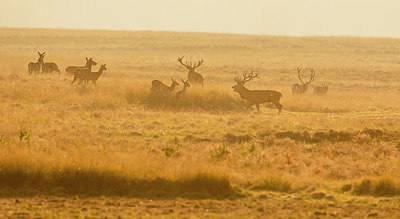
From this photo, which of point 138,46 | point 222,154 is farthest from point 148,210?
point 138,46

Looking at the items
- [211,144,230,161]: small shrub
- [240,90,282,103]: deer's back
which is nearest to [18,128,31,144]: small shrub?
[211,144,230,161]: small shrub

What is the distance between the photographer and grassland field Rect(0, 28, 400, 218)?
36.5ft

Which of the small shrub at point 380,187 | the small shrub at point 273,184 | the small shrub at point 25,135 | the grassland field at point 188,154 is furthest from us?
the small shrub at point 25,135

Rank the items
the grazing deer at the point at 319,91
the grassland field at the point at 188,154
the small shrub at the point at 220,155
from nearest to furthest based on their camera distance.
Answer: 1. the grassland field at the point at 188,154
2. the small shrub at the point at 220,155
3. the grazing deer at the point at 319,91

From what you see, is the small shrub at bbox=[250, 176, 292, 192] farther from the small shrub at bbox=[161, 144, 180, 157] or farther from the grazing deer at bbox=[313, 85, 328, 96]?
the grazing deer at bbox=[313, 85, 328, 96]

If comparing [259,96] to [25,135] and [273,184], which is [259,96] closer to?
[25,135]

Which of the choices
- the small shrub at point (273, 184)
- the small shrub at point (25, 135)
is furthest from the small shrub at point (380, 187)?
the small shrub at point (25, 135)

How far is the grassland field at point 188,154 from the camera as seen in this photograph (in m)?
11.1

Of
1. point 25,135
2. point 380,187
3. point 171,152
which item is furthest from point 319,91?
point 380,187

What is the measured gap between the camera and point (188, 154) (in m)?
14.4

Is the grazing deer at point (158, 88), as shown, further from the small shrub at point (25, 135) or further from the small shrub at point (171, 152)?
the small shrub at point (171, 152)

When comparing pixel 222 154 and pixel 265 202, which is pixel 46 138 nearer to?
pixel 222 154

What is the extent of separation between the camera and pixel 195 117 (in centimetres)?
2034

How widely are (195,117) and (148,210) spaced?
9.82m
